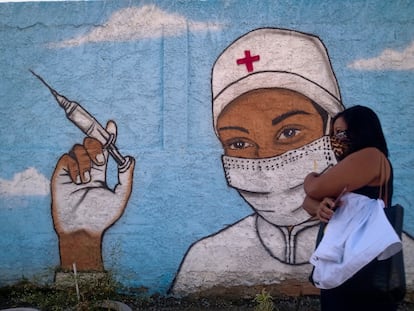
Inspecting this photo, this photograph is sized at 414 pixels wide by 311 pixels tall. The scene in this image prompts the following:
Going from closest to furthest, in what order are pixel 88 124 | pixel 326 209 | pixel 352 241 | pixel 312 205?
pixel 352 241, pixel 326 209, pixel 312 205, pixel 88 124

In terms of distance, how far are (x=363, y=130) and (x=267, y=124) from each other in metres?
1.89

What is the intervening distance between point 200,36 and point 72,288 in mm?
2230

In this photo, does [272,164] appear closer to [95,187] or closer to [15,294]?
[95,187]

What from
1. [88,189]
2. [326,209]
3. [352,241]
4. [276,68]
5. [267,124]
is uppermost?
[276,68]

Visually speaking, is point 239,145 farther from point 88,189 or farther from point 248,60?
point 88,189

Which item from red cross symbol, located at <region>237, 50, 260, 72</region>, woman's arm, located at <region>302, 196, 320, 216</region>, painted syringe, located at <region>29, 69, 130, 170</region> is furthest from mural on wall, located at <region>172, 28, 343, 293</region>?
woman's arm, located at <region>302, 196, 320, 216</region>

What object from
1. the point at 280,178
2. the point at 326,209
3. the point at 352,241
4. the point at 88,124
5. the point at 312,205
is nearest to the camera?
the point at 352,241

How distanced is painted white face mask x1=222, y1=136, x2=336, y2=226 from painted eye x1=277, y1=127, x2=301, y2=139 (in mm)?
124

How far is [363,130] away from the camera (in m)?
2.04

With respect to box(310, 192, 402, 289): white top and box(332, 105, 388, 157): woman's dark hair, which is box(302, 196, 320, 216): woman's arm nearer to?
box(310, 192, 402, 289): white top

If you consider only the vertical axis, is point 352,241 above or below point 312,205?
below

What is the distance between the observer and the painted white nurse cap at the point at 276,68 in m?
3.89

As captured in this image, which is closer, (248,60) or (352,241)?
(352,241)

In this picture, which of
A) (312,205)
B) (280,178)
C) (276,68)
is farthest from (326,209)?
(276,68)
